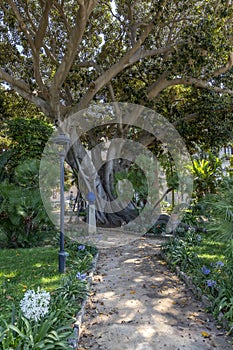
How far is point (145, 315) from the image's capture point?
343cm

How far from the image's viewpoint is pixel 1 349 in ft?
6.82

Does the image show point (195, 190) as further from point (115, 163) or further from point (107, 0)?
point (107, 0)

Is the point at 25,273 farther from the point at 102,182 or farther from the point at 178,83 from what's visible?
the point at 178,83

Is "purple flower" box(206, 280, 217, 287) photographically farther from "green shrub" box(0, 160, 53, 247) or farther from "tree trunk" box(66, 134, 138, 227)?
"tree trunk" box(66, 134, 138, 227)

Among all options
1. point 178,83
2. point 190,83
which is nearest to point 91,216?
point 178,83

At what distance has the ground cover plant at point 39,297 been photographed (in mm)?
2268

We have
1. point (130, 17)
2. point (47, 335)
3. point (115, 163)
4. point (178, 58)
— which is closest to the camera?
point (47, 335)

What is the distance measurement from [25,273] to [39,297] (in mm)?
2274

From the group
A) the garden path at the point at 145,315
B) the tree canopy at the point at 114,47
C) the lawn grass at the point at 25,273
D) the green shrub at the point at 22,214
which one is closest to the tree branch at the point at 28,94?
the tree canopy at the point at 114,47

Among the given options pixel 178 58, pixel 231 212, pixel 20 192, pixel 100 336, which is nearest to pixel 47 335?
pixel 100 336

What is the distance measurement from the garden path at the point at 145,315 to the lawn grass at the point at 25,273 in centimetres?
72

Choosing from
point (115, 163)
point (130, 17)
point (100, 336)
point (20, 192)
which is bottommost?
point (100, 336)

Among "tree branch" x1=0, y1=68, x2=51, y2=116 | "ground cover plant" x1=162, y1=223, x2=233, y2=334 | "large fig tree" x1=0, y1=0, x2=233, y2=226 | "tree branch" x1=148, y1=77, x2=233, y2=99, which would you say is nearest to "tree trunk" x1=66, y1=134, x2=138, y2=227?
"large fig tree" x1=0, y1=0, x2=233, y2=226

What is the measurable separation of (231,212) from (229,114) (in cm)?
879
